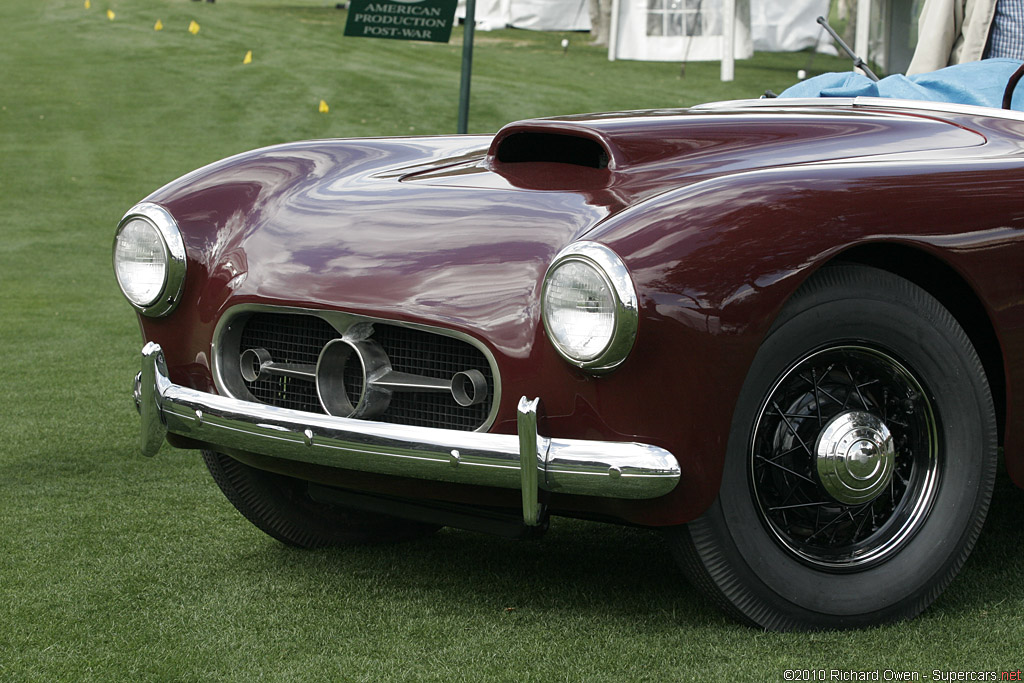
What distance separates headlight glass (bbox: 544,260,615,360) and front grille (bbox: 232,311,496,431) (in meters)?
0.22

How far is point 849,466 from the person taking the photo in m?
2.40

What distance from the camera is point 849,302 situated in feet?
7.72

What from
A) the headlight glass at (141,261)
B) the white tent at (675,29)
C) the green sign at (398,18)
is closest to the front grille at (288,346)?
the headlight glass at (141,261)

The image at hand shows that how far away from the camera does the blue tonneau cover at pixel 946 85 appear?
3752 mm

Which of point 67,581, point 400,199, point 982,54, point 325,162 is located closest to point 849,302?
point 400,199

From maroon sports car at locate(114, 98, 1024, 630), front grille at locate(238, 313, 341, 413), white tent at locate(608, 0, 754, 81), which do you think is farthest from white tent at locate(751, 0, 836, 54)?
front grille at locate(238, 313, 341, 413)

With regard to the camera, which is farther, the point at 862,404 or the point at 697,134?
the point at 697,134

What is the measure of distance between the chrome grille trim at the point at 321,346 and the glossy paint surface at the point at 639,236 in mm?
28

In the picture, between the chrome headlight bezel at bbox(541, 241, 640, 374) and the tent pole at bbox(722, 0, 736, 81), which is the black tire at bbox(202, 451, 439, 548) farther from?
the tent pole at bbox(722, 0, 736, 81)

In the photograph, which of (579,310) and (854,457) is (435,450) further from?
(854,457)

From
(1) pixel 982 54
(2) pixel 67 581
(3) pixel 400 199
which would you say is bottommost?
(2) pixel 67 581

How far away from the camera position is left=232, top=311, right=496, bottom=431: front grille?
2.44 metres

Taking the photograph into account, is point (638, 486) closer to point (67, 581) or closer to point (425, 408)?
point (425, 408)

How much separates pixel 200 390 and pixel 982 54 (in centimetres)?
303
